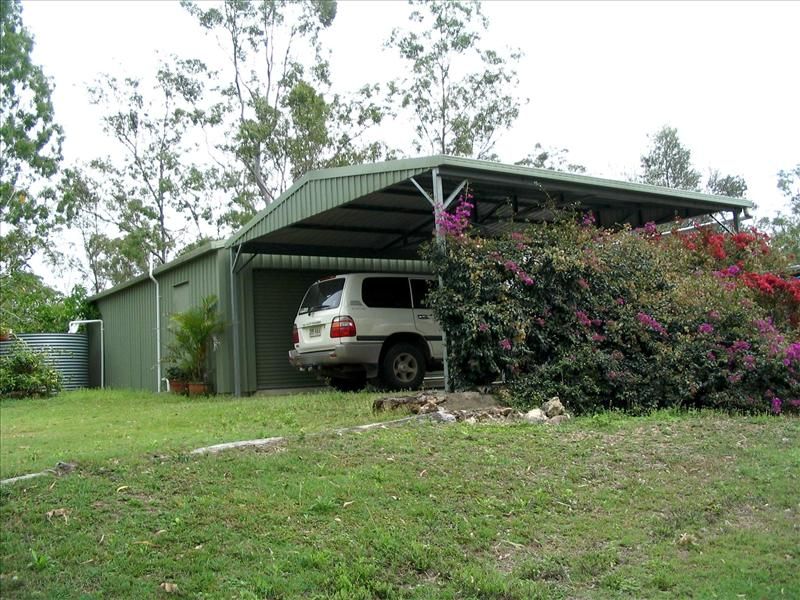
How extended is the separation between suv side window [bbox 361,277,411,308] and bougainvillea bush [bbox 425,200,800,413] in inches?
76.5

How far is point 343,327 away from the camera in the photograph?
1178 cm

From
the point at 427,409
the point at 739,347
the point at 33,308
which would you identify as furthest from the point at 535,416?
the point at 33,308

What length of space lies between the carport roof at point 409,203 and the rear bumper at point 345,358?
2235 millimetres

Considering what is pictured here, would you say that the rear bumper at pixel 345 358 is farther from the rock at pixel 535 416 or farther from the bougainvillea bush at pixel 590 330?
the rock at pixel 535 416

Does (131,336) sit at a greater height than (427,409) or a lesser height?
greater

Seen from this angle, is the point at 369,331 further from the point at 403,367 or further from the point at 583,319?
the point at 583,319

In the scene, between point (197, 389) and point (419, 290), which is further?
point (197, 389)

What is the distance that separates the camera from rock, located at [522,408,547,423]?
8719 millimetres

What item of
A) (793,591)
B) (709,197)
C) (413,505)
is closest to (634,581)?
(793,591)

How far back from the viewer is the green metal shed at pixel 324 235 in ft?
38.6

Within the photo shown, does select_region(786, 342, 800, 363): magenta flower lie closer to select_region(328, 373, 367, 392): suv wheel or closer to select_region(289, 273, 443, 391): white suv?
select_region(289, 273, 443, 391): white suv

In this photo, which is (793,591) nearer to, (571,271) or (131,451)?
(131,451)

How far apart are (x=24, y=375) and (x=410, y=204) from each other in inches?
343


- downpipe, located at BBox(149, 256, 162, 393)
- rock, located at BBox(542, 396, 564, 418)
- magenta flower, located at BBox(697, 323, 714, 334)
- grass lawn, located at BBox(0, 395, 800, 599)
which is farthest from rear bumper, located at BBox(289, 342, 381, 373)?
downpipe, located at BBox(149, 256, 162, 393)
